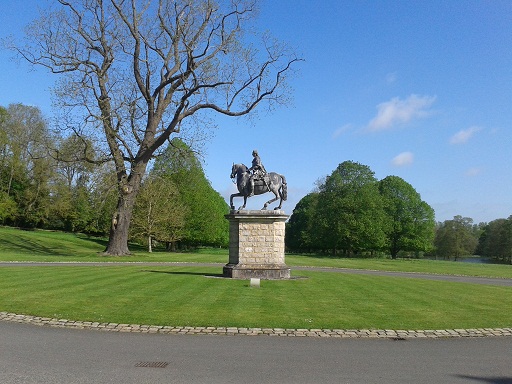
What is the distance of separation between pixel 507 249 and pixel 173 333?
254ft

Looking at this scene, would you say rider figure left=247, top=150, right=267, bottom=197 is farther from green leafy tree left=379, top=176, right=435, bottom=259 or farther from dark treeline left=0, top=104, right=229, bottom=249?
green leafy tree left=379, top=176, right=435, bottom=259

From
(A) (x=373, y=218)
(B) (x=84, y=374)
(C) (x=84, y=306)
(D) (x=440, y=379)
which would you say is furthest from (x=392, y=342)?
(A) (x=373, y=218)

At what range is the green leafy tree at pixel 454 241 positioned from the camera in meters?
85.9

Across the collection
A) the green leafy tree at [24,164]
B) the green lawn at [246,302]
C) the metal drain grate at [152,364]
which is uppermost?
the green leafy tree at [24,164]

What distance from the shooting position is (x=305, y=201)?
9294 centimetres

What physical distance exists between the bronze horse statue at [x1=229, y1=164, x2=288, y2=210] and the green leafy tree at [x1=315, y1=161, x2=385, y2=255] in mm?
41854

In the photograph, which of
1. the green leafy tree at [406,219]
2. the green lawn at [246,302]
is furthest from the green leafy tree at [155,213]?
the green lawn at [246,302]

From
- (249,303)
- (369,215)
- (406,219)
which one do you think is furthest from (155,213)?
(249,303)

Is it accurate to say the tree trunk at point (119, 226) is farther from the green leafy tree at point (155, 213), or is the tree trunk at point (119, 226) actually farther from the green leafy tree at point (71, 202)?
the green leafy tree at point (71, 202)

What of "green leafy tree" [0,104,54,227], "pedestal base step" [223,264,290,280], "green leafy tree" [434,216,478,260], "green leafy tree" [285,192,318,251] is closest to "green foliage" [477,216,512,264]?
"green leafy tree" [434,216,478,260]

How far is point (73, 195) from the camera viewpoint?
60938mm

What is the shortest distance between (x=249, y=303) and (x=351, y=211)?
2049 inches

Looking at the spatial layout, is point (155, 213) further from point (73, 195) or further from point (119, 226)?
point (119, 226)

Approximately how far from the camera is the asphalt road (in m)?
7.04
